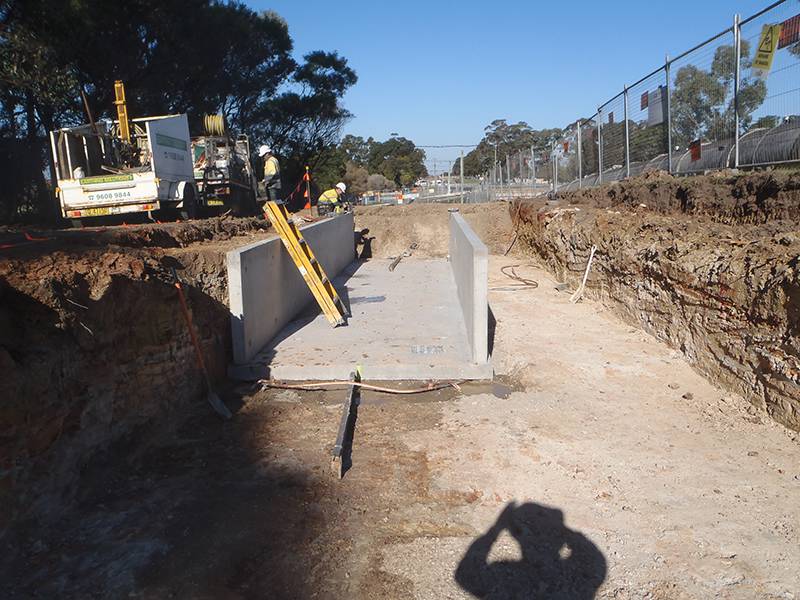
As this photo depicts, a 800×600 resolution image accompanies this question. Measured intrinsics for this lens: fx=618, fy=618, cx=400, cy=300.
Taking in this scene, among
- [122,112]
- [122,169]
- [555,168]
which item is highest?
[122,112]

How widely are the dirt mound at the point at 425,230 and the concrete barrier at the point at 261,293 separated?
8.27 m

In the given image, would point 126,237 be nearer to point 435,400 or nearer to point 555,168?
point 435,400

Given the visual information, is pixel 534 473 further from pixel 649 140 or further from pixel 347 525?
pixel 649 140

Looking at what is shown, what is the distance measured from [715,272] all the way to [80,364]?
5972 mm

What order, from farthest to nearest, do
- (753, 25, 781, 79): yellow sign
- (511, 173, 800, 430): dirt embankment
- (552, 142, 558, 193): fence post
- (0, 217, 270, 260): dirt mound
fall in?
(552, 142, 558, 193): fence post → (753, 25, 781, 79): yellow sign → (0, 217, 270, 260): dirt mound → (511, 173, 800, 430): dirt embankment

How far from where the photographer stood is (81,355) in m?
4.73

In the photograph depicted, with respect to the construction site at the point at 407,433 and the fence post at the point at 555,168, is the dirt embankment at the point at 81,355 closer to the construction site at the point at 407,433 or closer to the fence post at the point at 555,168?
the construction site at the point at 407,433

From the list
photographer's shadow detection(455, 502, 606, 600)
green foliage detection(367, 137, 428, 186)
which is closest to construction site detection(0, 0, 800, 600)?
photographer's shadow detection(455, 502, 606, 600)

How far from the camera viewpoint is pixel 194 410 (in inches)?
243

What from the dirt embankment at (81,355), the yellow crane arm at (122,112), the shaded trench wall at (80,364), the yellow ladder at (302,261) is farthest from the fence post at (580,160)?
the shaded trench wall at (80,364)

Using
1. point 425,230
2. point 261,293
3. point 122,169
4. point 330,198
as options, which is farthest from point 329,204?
point 261,293

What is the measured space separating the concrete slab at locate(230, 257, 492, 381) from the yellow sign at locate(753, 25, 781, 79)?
503 cm

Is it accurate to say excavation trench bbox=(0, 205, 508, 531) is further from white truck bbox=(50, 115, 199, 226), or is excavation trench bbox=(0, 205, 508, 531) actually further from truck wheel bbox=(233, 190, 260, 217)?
truck wheel bbox=(233, 190, 260, 217)

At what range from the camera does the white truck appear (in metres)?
12.9
